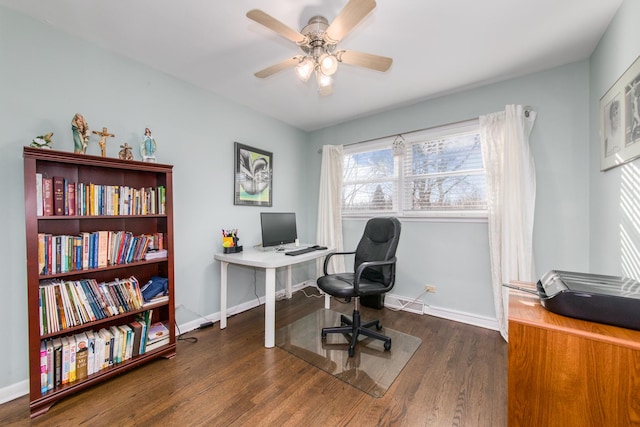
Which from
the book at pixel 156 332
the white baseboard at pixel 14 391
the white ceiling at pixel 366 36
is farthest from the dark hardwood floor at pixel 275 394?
the white ceiling at pixel 366 36

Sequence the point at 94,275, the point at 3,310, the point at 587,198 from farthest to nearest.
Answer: the point at 587,198 → the point at 94,275 → the point at 3,310

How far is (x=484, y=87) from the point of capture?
2.48 metres

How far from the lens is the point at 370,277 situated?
2.32 m

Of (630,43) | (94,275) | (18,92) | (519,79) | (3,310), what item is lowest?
(3,310)

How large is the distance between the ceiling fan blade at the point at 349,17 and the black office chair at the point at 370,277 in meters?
1.48

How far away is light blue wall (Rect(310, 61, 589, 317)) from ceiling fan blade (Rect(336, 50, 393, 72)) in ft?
4.73

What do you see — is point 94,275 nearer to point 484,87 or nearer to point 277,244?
point 277,244

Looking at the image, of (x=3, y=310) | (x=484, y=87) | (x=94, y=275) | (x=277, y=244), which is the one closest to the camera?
(x=3, y=310)

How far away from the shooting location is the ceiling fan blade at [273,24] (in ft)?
4.09

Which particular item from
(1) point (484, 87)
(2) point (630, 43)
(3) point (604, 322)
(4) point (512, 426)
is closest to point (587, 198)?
(2) point (630, 43)

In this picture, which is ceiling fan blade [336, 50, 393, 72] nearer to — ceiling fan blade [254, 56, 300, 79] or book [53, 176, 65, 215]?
ceiling fan blade [254, 56, 300, 79]

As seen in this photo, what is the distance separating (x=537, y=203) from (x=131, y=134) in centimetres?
358

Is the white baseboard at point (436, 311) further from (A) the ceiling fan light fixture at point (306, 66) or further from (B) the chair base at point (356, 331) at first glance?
(A) the ceiling fan light fixture at point (306, 66)

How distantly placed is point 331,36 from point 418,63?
105cm
